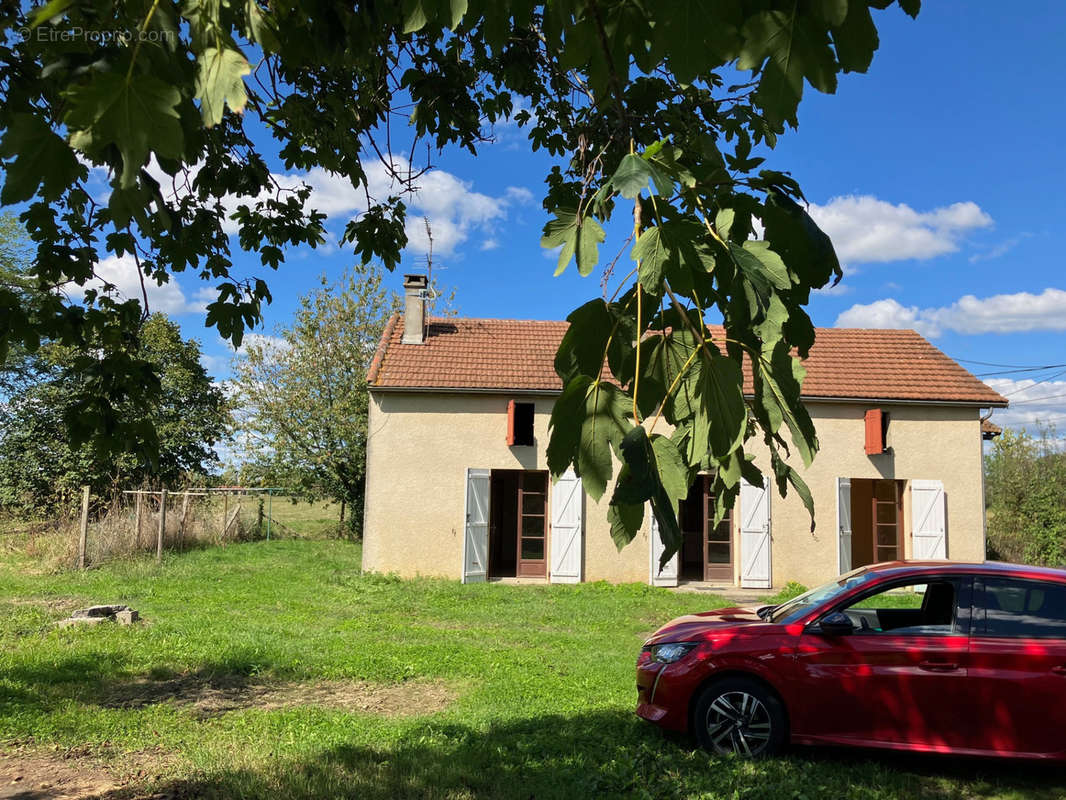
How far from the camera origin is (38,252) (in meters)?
4.22

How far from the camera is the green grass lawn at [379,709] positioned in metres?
4.45

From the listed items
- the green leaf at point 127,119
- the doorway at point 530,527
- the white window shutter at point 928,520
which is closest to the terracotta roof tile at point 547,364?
the white window shutter at point 928,520

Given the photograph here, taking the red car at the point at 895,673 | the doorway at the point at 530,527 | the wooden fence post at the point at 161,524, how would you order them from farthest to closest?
the doorway at the point at 530,527 < the wooden fence post at the point at 161,524 < the red car at the point at 895,673

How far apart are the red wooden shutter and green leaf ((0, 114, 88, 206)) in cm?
1487

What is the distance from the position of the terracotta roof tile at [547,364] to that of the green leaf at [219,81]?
12.6m

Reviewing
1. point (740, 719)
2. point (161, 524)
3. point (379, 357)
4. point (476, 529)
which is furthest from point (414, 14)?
point (161, 524)

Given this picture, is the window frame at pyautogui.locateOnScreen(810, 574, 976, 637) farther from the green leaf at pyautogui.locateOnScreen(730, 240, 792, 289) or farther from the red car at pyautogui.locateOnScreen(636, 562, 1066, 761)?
the green leaf at pyautogui.locateOnScreen(730, 240, 792, 289)

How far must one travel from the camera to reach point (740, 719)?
16.3 ft

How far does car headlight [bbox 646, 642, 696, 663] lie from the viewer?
523 centimetres

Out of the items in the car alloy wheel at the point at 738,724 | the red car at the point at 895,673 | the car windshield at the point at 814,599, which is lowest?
the car alloy wheel at the point at 738,724

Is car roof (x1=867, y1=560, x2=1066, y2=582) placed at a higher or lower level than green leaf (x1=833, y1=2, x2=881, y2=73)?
lower

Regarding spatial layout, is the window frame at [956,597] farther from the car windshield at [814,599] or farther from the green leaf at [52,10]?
the green leaf at [52,10]

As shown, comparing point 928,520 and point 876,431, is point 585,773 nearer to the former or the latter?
point 876,431

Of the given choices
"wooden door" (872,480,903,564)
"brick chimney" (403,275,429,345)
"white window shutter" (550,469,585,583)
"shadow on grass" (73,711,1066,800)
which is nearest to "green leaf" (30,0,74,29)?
"shadow on grass" (73,711,1066,800)
